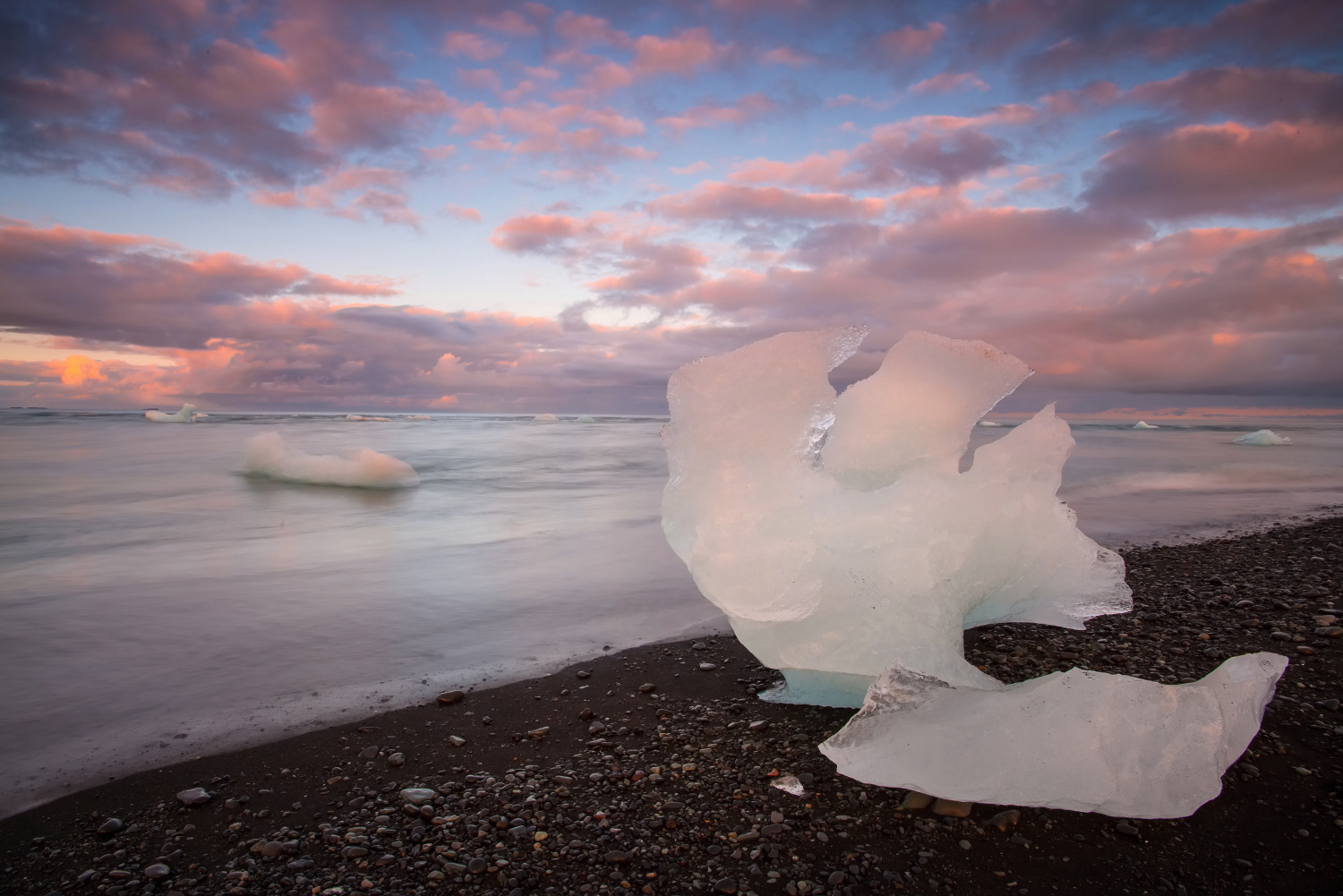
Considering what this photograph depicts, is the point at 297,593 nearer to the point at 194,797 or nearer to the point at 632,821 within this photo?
the point at 194,797

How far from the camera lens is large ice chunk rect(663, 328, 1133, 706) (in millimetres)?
3119

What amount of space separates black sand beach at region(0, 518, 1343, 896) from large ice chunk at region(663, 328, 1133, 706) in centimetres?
45

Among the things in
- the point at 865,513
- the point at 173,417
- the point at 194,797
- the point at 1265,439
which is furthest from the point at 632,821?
the point at 173,417

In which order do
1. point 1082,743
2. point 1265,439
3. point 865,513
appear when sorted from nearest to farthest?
point 1082,743, point 865,513, point 1265,439

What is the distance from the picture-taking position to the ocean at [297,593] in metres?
3.64

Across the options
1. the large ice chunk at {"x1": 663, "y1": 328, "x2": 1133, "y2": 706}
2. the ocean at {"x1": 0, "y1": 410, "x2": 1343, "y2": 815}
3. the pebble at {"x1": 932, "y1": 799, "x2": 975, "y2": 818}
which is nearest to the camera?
the pebble at {"x1": 932, "y1": 799, "x2": 975, "y2": 818}

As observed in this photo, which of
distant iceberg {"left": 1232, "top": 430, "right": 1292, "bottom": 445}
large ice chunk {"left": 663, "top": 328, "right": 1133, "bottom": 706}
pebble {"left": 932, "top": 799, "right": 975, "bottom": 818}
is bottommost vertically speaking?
distant iceberg {"left": 1232, "top": 430, "right": 1292, "bottom": 445}

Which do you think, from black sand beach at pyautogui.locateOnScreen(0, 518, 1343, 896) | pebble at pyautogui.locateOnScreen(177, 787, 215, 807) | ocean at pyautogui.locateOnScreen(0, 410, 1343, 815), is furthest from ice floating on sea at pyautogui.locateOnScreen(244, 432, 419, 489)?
pebble at pyautogui.locateOnScreen(177, 787, 215, 807)

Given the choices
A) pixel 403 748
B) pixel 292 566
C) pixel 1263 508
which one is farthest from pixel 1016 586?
pixel 1263 508

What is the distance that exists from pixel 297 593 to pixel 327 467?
7.72 metres

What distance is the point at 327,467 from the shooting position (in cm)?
1305

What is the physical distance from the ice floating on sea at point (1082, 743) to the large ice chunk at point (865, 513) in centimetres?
60

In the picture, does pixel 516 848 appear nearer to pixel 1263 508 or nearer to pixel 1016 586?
pixel 1016 586

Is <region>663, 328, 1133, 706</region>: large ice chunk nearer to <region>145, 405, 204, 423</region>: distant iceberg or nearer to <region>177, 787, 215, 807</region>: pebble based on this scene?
<region>177, 787, 215, 807</region>: pebble
